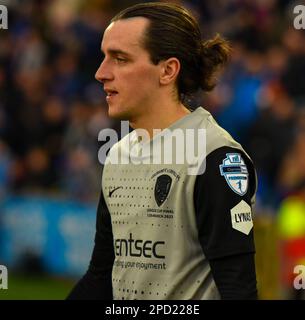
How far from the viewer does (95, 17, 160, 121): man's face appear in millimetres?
4254

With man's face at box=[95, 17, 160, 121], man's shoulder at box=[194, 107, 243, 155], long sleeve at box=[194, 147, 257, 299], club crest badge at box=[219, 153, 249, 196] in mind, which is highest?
man's face at box=[95, 17, 160, 121]

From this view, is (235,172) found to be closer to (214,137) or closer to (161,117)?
(214,137)

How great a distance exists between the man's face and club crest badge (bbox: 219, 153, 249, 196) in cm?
51

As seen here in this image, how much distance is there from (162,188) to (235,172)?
1.21 ft

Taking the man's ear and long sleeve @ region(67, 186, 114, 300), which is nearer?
the man's ear

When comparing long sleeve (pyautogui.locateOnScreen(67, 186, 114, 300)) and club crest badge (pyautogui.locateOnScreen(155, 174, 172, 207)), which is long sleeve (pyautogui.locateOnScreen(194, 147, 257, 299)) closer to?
club crest badge (pyautogui.locateOnScreen(155, 174, 172, 207))

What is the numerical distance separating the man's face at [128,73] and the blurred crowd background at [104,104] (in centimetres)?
555

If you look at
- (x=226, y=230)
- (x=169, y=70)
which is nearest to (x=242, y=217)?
(x=226, y=230)

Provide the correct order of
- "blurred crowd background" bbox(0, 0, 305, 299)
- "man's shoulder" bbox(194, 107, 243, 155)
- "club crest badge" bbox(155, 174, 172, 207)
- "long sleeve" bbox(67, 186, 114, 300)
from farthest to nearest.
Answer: "blurred crowd background" bbox(0, 0, 305, 299) → "long sleeve" bbox(67, 186, 114, 300) → "club crest badge" bbox(155, 174, 172, 207) → "man's shoulder" bbox(194, 107, 243, 155)

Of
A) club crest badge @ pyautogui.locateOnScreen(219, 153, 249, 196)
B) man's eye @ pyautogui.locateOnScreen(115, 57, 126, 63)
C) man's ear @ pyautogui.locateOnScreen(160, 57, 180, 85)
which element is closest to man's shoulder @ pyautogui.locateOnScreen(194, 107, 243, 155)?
→ club crest badge @ pyautogui.locateOnScreen(219, 153, 249, 196)

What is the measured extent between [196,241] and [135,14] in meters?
1.06

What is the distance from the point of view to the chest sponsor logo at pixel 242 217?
3875mm

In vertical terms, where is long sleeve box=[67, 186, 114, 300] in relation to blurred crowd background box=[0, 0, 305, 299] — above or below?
below

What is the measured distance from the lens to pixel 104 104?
12852mm
